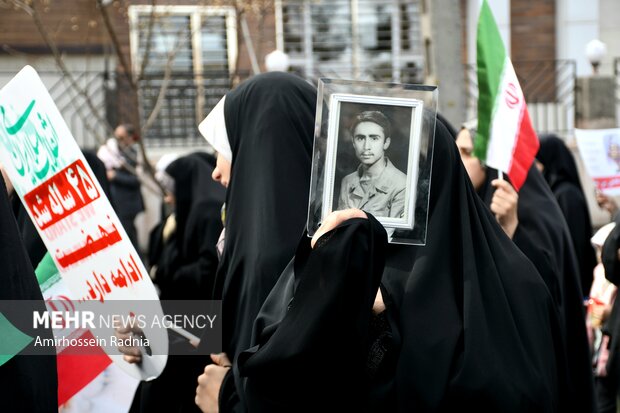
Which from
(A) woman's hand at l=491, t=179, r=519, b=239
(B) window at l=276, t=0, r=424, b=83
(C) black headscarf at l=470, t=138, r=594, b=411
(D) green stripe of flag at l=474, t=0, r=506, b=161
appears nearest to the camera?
(D) green stripe of flag at l=474, t=0, r=506, b=161

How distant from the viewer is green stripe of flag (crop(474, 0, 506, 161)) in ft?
12.8

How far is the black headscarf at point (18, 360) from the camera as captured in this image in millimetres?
2801

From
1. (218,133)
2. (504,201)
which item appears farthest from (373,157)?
(504,201)

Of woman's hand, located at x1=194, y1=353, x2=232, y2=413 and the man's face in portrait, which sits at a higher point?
the man's face in portrait

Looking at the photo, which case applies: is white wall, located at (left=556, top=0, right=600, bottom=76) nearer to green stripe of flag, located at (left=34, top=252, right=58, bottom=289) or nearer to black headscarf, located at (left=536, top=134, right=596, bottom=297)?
black headscarf, located at (left=536, top=134, right=596, bottom=297)

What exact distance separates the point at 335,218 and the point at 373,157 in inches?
7.0

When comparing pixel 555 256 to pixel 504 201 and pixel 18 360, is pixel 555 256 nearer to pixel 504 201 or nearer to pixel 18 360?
pixel 504 201

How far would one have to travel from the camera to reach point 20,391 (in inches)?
111

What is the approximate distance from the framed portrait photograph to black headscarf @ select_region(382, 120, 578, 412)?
205mm

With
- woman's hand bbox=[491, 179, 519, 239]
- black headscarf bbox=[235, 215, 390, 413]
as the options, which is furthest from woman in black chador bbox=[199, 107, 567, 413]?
woman's hand bbox=[491, 179, 519, 239]

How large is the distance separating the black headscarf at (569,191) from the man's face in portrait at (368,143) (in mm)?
4253

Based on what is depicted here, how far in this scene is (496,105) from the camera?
3930 millimetres

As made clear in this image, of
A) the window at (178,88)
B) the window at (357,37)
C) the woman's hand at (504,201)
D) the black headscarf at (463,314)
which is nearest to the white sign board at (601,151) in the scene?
the woman's hand at (504,201)

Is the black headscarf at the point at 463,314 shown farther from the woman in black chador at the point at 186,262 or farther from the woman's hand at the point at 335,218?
the woman in black chador at the point at 186,262
